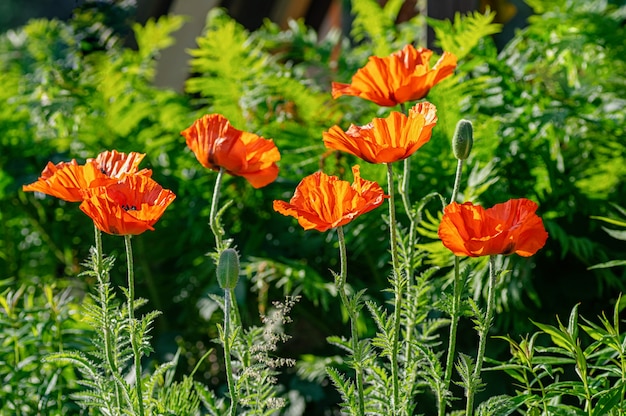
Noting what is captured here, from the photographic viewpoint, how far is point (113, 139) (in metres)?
2.19

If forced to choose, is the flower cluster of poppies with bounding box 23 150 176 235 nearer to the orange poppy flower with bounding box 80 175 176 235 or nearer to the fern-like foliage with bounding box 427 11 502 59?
the orange poppy flower with bounding box 80 175 176 235

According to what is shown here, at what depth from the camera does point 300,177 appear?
199cm

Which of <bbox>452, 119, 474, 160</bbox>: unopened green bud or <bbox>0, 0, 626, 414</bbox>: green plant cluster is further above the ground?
<bbox>452, 119, 474, 160</bbox>: unopened green bud

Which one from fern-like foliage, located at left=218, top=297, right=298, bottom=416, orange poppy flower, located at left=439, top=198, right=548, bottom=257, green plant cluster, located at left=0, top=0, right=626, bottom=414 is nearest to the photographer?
orange poppy flower, located at left=439, top=198, right=548, bottom=257

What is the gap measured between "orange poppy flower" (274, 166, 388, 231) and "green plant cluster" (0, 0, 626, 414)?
1.74 feet

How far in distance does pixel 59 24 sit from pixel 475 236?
7.52 ft

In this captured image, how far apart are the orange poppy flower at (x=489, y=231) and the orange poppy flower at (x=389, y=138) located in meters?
0.09

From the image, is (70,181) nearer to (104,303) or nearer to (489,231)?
(104,303)

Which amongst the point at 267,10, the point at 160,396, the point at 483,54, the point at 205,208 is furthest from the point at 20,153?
the point at 267,10

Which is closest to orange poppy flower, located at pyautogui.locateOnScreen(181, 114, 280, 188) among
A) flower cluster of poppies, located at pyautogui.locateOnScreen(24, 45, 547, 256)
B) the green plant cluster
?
flower cluster of poppies, located at pyautogui.locateOnScreen(24, 45, 547, 256)

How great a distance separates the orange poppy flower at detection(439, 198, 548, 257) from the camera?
902mm

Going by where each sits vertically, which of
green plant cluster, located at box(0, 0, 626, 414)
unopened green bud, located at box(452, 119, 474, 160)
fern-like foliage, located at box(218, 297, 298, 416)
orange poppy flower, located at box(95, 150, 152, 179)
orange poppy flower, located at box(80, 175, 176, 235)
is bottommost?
green plant cluster, located at box(0, 0, 626, 414)

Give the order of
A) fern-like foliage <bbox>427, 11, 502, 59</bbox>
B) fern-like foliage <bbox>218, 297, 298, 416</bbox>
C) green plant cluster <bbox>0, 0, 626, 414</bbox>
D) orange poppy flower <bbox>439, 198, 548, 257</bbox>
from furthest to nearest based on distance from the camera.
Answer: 1. fern-like foliage <bbox>427, 11, 502, 59</bbox>
2. green plant cluster <bbox>0, 0, 626, 414</bbox>
3. fern-like foliage <bbox>218, 297, 298, 416</bbox>
4. orange poppy flower <bbox>439, 198, 548, 257</bbox>

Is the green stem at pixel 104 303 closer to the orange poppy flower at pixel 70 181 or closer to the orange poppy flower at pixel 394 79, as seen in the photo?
the orange poppy flower at pixel 70 181
